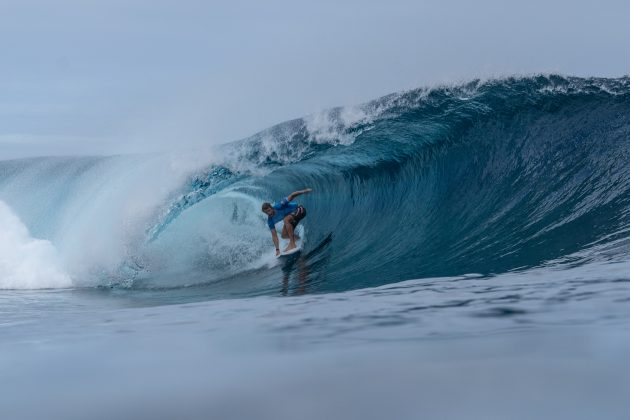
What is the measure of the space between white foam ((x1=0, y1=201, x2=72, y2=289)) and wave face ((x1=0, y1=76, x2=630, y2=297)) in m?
0.24

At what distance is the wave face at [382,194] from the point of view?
862 cm

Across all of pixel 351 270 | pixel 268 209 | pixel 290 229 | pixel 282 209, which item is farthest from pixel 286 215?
pixel 351 270

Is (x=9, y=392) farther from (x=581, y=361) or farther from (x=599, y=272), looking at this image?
(x=599, y=272)

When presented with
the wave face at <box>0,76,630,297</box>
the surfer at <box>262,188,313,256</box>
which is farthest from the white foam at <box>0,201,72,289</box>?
the surfer at <box>262,188,313,256</box>

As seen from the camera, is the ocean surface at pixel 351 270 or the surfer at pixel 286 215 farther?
the surfer at pixel 286 215

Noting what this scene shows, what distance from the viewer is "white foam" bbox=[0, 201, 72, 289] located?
1139cm

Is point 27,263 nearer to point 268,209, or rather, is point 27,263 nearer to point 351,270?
point 268,209

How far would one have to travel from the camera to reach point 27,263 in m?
12.0

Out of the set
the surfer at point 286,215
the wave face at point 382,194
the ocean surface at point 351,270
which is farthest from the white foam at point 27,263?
the surfer at point 286,215

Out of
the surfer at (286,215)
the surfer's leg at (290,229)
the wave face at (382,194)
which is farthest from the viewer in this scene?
the surfer's leg at (290,229)

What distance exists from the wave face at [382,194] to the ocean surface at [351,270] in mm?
41

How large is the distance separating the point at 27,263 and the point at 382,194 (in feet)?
19.3

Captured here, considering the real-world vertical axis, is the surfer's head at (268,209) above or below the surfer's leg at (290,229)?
above

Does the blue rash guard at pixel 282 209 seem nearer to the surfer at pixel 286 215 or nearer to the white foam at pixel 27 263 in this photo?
the surfer at pixel 286 215
